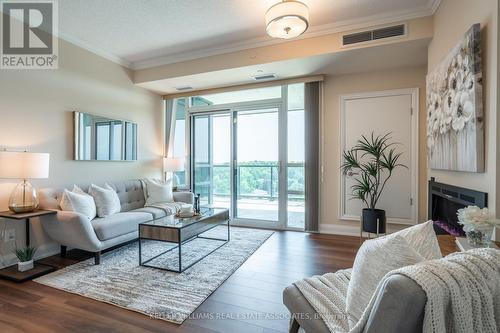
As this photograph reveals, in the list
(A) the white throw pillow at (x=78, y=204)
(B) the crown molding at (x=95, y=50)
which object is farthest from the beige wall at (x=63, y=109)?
(A) the white throw pillow at (x=78, y=204)

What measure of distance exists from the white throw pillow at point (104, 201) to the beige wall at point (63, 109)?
47cm

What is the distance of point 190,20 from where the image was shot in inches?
116

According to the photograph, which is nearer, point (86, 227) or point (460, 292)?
point (460, 292)

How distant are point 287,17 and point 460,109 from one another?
1.61 meters

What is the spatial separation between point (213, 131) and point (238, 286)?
320 centimetres

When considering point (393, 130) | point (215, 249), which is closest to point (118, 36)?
point (215, 249)

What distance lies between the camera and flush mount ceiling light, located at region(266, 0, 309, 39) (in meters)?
2.24

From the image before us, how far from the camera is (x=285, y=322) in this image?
5.90ft

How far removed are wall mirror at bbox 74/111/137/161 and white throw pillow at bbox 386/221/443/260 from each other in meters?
3.84

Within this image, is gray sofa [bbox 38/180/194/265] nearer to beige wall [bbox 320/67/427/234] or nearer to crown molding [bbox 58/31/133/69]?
crown molding [bbox 58/31/133/69]

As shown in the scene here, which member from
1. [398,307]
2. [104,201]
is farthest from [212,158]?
[398,307]

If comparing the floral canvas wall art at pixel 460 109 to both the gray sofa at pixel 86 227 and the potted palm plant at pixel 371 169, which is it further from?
the gray sofa at pixel 86 227
